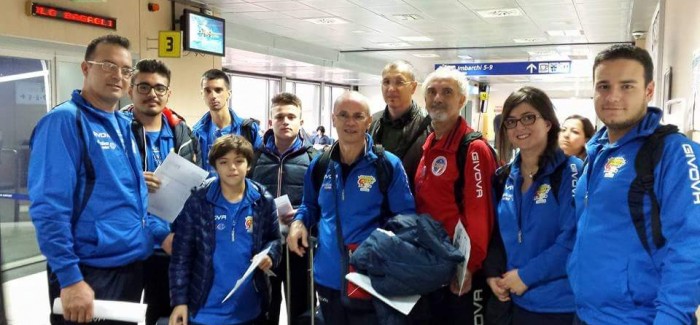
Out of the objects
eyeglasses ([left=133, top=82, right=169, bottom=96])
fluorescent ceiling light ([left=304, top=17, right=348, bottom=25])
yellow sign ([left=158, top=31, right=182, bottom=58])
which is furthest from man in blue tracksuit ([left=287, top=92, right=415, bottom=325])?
fluorescent ceiling light ([left=304, top=17, right=348, bottom=25])

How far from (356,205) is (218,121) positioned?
1.58 meters

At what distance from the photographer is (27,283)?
17.1ft

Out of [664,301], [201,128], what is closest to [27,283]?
[201,128]

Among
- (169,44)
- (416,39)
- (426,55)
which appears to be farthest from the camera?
(426,55)

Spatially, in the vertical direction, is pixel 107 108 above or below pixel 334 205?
above

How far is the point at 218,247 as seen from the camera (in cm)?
251

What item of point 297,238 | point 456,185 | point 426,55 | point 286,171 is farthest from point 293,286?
point 426,55

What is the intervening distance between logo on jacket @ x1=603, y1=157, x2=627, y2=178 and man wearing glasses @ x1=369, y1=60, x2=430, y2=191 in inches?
45.8

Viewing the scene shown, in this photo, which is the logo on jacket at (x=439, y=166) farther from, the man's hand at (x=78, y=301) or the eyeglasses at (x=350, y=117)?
the man's hand at (x=78, y=301)

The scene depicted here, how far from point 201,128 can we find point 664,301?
9.32ft

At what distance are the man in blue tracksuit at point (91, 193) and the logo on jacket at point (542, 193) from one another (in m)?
1.61

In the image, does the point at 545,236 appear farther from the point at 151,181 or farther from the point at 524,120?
the point at 151,181

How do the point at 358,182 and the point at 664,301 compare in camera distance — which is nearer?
the point at 664,301

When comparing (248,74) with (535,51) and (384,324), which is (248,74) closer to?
(535,51)
